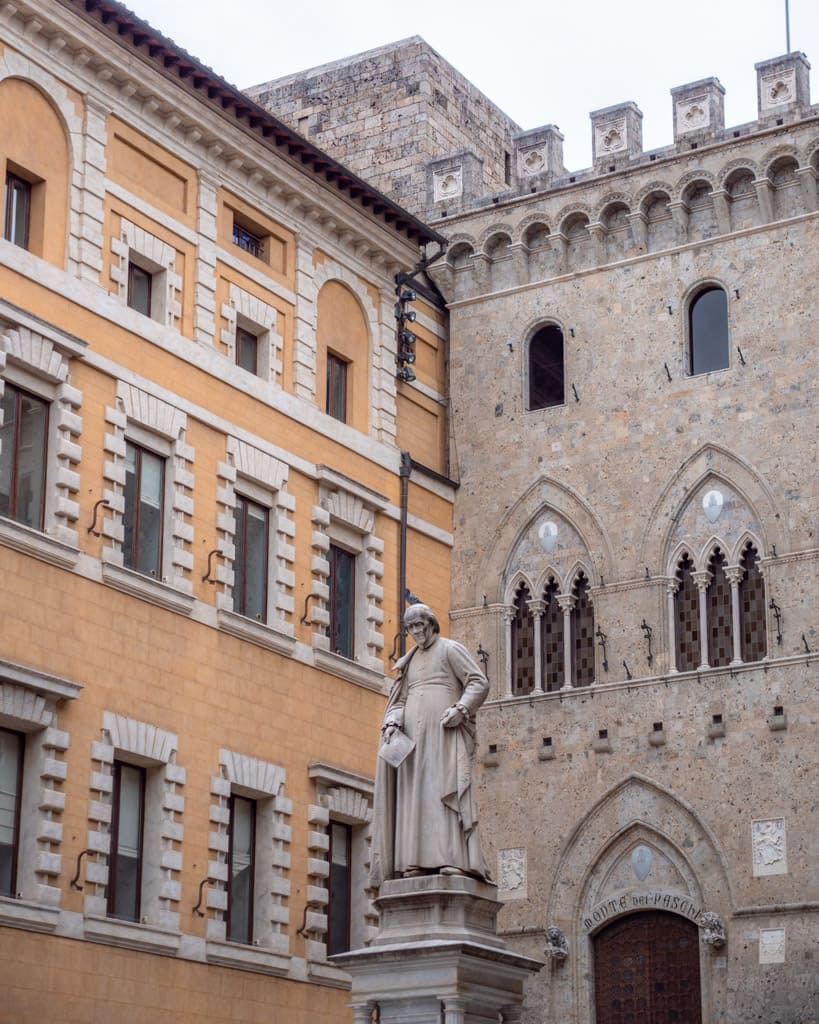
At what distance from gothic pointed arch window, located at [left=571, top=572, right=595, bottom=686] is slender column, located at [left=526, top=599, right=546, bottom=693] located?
47cm

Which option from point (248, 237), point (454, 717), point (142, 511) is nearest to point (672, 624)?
point (142, 511)

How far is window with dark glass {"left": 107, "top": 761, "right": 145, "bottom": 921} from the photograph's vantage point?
24.4 metres

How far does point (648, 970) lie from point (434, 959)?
10.8m

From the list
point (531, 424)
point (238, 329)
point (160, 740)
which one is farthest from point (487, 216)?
point (160, 740)

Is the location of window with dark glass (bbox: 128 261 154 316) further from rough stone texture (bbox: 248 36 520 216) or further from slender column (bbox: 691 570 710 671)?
slender column (bbox: 691 570 710 671)

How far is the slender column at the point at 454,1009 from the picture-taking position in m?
17.5

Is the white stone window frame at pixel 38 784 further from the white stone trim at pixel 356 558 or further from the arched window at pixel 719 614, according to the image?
the arched window at pixel 719 614

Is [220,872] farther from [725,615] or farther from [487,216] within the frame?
[487,216]

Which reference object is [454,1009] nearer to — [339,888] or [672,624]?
[339,888]

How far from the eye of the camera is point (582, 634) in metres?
29.7

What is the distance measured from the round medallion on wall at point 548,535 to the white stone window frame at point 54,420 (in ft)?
26.9

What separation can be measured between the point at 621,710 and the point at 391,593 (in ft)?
12.0

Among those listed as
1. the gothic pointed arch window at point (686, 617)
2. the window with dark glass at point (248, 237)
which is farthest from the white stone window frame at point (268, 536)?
the gothic pointed arch window at point (686, 617)

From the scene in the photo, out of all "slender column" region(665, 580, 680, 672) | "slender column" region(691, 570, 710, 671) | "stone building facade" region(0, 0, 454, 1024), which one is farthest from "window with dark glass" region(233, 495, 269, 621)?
"slender column" region(691, 570, 710, 671)
